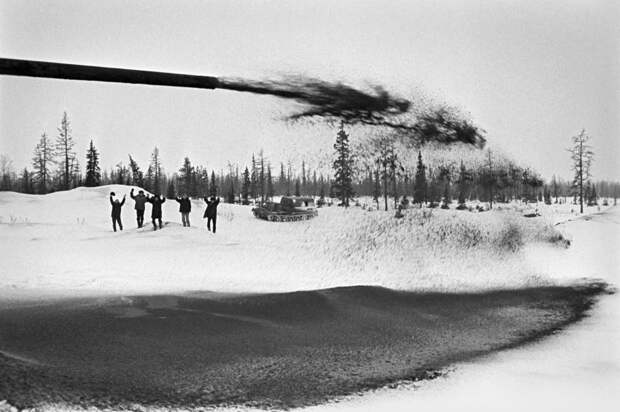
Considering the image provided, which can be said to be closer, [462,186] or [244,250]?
[244,250]

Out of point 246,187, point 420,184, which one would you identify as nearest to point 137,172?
point 246,187

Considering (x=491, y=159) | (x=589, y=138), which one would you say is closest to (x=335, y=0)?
(x=491, y=159)

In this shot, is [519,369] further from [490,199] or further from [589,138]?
[589,138]

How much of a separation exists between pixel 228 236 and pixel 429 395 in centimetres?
100

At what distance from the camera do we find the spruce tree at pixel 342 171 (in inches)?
89.8

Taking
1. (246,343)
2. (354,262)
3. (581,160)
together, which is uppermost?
(581,160)

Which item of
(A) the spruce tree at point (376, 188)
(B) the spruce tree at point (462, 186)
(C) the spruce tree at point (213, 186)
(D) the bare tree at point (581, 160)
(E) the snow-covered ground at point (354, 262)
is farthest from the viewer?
(D) the bare tree at point (581, 160)

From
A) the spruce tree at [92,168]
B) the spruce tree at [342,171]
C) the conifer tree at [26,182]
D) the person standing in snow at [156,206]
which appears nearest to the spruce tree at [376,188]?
the spruce tree at [342,171]

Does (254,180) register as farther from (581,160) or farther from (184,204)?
(581,160)

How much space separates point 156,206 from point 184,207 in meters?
0.11

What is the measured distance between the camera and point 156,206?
219 centimetres

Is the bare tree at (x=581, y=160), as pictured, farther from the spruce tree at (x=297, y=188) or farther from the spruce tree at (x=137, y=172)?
the spruce tree at (x=137, y=172)

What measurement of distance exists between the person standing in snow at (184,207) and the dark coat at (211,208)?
0.07 metres

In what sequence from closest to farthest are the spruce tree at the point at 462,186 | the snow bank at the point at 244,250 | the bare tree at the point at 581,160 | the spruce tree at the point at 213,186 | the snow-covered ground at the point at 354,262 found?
the snow-covered ground at the point at 354,262
the snow bank at the point at 244,250
the spruce tree at the point at 213,186
the spruce tree at the point at 462,186
the bare tree at the point at 581,160
